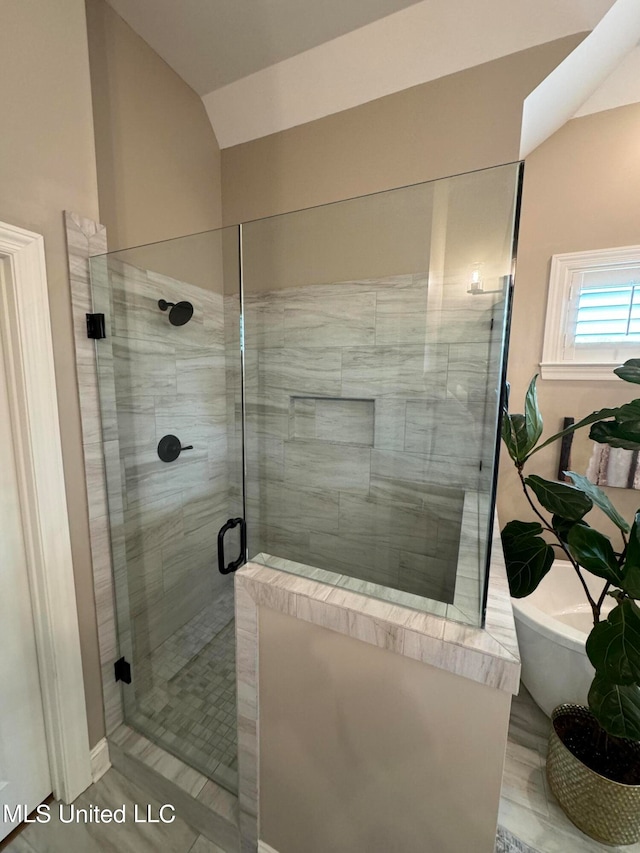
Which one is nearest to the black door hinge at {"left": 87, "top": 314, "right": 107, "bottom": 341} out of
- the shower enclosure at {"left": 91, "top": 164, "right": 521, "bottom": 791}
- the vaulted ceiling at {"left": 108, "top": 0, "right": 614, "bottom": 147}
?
the shower enclosure at {"left": 91, "top": 164, "right": 521, "bottom": 791}

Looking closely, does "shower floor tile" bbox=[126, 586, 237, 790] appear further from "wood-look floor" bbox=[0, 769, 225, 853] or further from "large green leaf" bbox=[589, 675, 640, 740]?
"large green leaf" bbox=[589, 675, 640, 740]

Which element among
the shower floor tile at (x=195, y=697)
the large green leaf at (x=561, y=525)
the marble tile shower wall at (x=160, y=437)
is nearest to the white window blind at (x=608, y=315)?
the large green leaf at (x=561, y=525)

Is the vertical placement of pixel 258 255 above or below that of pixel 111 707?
above

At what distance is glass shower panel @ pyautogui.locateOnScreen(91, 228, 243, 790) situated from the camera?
1394mm

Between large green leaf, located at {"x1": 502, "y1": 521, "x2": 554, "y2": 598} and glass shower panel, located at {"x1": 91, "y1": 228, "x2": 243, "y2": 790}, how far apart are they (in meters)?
1.21

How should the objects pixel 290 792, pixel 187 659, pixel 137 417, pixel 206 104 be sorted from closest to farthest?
pixel 290 792 → pixel 137 417 → pixel 187 659 → pixel 206 104

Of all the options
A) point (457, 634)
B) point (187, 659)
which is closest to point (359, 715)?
point (457, 634)

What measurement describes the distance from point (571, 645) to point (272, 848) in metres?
1.21

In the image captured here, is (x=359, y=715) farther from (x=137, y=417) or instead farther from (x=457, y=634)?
(x=137, y=417)

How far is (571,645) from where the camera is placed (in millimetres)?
1316

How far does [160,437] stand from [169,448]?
8 centimetres

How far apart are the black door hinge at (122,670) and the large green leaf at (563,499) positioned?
1.68 metres

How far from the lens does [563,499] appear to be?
1.04 meters

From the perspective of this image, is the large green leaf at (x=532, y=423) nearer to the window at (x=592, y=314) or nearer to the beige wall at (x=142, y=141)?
the window at (x=592, y=314)
